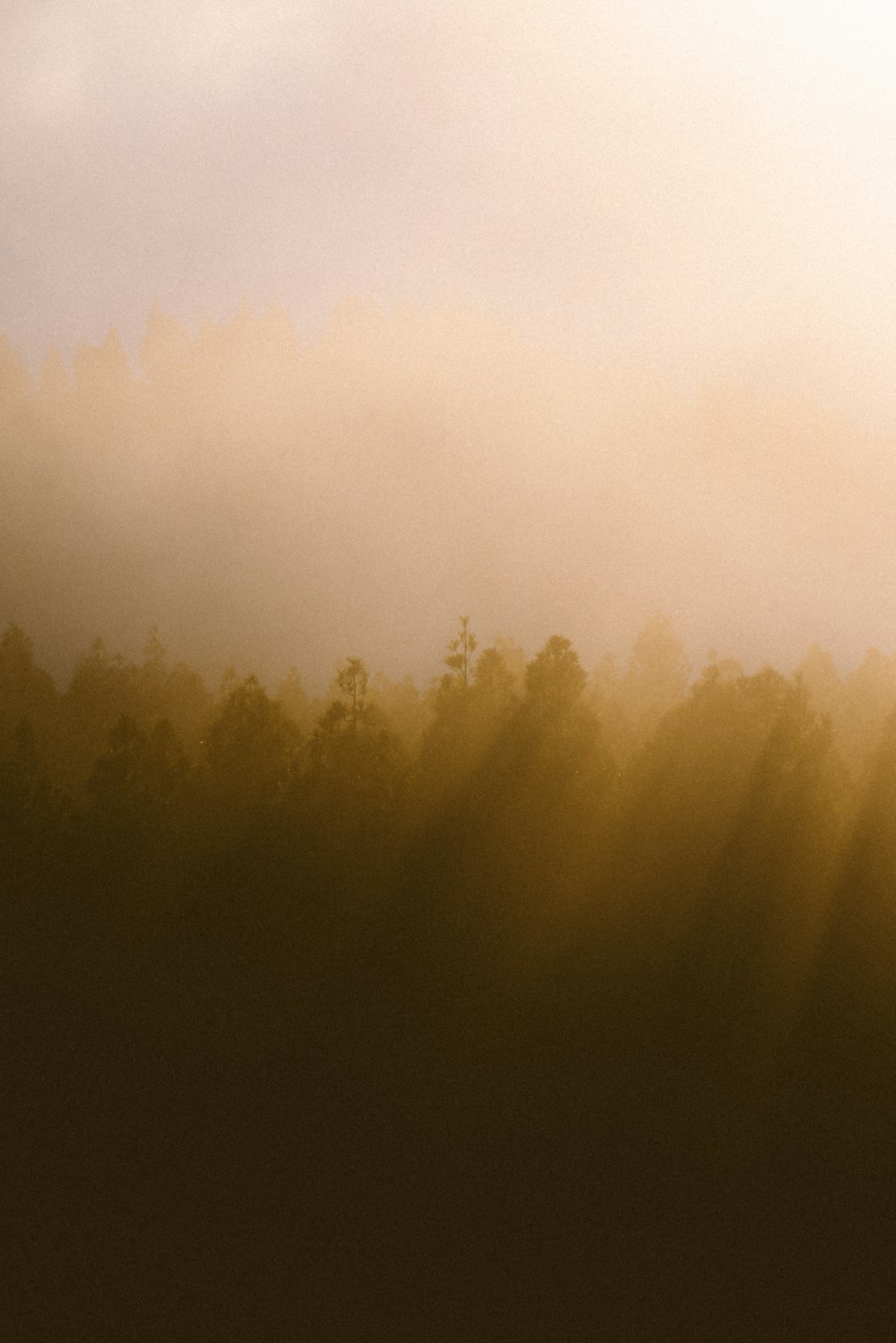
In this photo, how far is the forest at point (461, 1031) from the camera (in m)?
24.8

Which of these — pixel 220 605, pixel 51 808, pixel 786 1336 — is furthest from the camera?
pixel 220 605

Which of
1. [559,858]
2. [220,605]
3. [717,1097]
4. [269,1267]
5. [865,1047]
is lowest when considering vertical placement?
[269,1267]

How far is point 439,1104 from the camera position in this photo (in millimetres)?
27516

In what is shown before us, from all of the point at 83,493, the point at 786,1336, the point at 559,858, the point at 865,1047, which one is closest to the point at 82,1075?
the point at 559,858

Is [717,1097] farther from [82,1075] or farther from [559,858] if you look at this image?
[82,1075]

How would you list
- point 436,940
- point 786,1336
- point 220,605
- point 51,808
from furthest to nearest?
point 220,605 → point 51,808 → point 436,940 → point 786,1336

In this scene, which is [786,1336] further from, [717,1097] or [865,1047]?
[865,1047]

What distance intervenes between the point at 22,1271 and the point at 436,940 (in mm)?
14088

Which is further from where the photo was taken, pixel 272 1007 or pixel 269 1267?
pixel 272 1007

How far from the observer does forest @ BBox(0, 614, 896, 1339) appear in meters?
24.8

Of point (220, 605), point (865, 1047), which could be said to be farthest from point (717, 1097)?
point (220, 605)

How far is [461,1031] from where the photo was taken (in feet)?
94.9

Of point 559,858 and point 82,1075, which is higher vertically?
point 559,858

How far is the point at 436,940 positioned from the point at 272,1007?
5.55m
